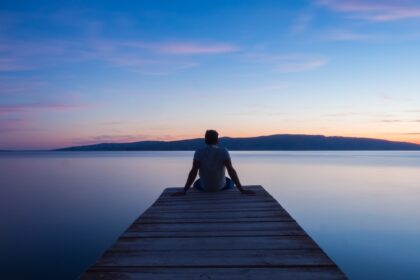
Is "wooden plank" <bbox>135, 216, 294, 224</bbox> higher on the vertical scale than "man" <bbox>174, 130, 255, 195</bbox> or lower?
lower

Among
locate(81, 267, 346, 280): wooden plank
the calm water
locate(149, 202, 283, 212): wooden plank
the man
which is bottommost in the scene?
the calm water

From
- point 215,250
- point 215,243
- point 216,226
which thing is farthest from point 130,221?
point 215,250

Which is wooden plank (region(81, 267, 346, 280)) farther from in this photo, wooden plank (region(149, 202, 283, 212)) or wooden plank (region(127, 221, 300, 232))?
wooden plank (region(149, 202, 283, 212))

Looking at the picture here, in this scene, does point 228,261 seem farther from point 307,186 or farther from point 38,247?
point 307,186

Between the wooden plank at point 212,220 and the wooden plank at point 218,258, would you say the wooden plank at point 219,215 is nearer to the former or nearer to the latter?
the wooden plank at point 212,220

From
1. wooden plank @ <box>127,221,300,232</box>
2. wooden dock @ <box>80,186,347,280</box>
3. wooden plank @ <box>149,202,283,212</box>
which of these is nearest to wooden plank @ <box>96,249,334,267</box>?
wooden dock @ <box>80,186,347,280</box>

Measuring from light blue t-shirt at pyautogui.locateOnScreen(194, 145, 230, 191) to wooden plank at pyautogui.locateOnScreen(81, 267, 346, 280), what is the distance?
13.0 feet

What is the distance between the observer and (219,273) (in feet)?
9.53

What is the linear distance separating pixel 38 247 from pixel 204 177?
5421 millimetres

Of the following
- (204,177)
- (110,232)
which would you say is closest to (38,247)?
(110,232)

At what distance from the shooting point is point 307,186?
23625 millimetres

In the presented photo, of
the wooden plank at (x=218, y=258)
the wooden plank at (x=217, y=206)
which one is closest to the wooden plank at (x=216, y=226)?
the wooden plank at (x=218, y=258)

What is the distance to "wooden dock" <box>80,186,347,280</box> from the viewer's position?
9.53 feet

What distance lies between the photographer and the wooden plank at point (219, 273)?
2.81 meters
